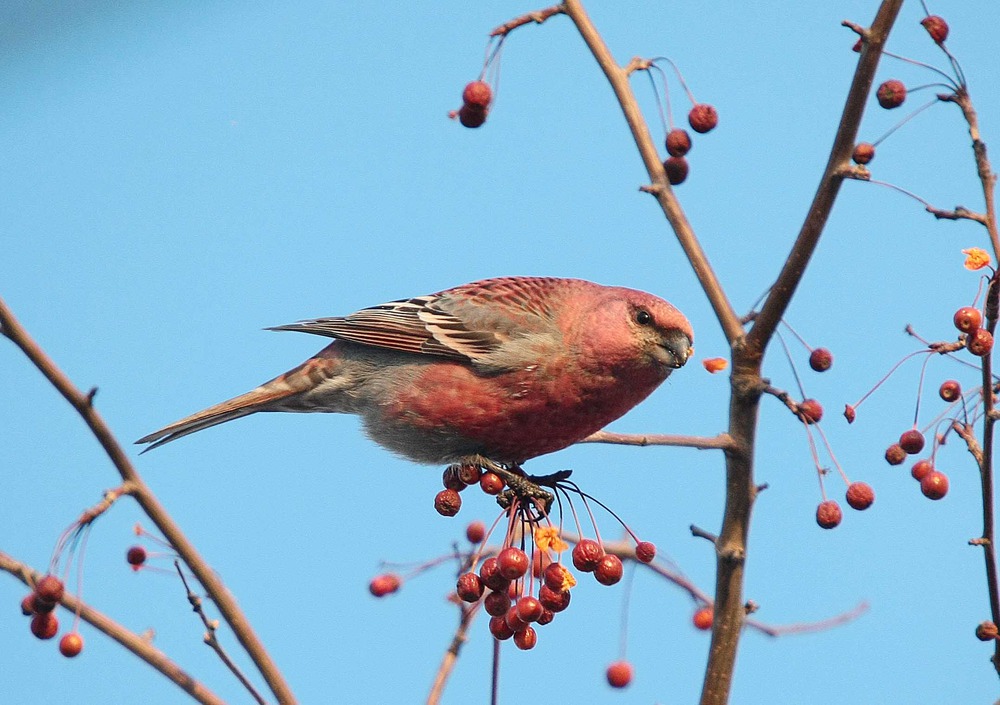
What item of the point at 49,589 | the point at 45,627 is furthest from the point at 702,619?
the point at 49,589

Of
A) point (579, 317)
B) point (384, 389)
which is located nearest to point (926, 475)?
point (579, 317)

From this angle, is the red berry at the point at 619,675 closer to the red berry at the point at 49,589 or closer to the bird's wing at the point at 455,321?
the bird's wing at the point at 455,321

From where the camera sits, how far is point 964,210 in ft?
8.82

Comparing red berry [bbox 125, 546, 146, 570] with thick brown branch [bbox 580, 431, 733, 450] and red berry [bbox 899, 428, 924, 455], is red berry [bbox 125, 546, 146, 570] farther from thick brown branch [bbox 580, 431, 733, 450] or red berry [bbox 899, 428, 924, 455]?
red berry [bbox 899, 428, 924, 455]

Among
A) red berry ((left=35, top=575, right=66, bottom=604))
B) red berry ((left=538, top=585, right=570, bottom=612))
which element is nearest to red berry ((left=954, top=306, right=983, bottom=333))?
red berry ((left=538, top=585, right=570, bottom=612))

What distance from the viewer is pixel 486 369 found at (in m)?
4.47

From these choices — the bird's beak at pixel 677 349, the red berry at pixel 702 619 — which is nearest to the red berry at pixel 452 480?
the bird's beak at pixel 677 349

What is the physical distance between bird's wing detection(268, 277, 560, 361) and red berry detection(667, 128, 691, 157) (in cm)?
138

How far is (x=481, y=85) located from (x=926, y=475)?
6.04 ft

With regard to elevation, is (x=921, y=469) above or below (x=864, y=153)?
below

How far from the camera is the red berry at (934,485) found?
3.29 metres

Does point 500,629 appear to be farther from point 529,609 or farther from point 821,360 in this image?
point 821,360

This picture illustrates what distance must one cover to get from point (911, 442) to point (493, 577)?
4.50ft

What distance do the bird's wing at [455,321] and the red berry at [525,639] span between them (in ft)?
4.70
